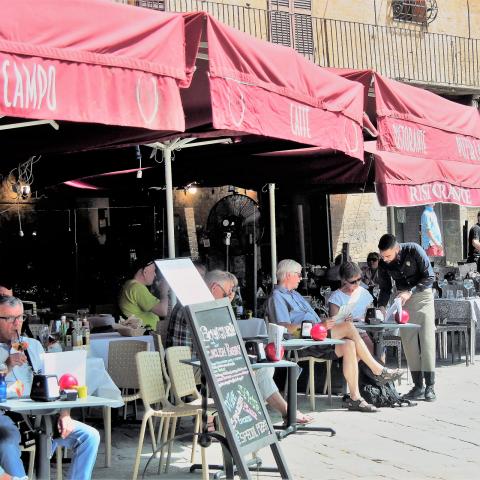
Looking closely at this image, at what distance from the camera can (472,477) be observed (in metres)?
7.39

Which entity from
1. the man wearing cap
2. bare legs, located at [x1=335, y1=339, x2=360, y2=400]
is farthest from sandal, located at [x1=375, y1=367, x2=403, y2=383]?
the man wearing cap

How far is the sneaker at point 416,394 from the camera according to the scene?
1094 cm

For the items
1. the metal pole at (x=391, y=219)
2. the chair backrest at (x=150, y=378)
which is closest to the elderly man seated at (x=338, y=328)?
the chair backrest at (x=150, y=378)

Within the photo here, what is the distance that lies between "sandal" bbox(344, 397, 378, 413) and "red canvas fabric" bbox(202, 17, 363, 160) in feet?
7.98

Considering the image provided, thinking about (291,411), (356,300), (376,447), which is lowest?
(376,447)

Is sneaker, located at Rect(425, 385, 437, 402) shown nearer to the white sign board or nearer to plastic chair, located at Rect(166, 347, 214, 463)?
plastic chair, located at Rect(166, 347, 214, 463)

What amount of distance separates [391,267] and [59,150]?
3.87 metres

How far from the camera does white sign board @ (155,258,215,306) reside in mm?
6672

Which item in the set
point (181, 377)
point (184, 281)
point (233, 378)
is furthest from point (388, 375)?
point (184, 281)

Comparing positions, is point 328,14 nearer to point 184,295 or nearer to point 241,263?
point 241,263

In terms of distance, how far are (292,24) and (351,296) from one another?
1139 centimetres

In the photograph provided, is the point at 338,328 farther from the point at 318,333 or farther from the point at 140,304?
the point at 140,304

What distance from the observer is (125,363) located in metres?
8.67

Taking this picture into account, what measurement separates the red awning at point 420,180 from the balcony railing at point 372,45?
8464mm
